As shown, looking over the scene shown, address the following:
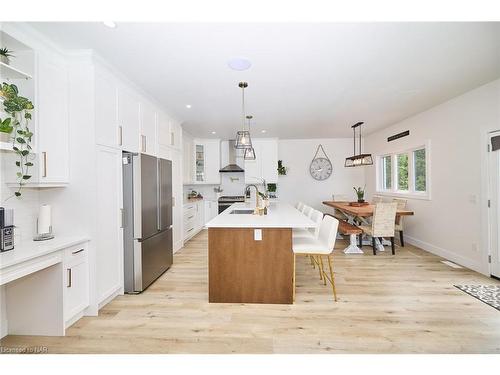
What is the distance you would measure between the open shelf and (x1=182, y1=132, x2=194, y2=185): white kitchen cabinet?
3.76 m

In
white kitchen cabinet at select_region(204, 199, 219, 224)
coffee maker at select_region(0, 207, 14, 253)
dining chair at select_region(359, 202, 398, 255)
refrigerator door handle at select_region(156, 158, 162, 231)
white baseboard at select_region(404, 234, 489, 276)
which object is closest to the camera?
coffee maker at select_region(0, 207, 14, 253)

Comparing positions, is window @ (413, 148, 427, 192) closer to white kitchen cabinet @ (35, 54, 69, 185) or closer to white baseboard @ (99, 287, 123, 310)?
white baseboard @ (99, 287, 123, 310)

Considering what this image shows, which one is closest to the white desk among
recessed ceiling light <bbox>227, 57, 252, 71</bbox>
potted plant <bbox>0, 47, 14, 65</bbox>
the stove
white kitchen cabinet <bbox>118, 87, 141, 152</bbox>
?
white kitchen cabinet <bbox>118, 87, 141, 152</bbox>

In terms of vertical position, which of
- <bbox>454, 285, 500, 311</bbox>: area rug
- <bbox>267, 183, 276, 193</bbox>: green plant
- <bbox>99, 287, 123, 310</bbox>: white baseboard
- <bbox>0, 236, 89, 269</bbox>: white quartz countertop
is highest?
<bbox>267, 183, 276, 193</bbox>: green plant

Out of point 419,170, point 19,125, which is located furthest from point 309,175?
point 19,125

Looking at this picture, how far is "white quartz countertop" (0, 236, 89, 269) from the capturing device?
1620mm

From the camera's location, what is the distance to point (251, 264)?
2.54 meters

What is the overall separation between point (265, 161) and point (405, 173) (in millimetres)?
3231

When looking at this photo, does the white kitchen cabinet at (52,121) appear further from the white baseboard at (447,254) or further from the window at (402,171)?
the window at (402,171)

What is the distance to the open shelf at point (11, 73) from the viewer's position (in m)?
1.80

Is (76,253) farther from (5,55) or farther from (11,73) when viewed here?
(5,55)

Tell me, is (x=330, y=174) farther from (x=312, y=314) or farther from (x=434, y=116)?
(x=312, y=314)
